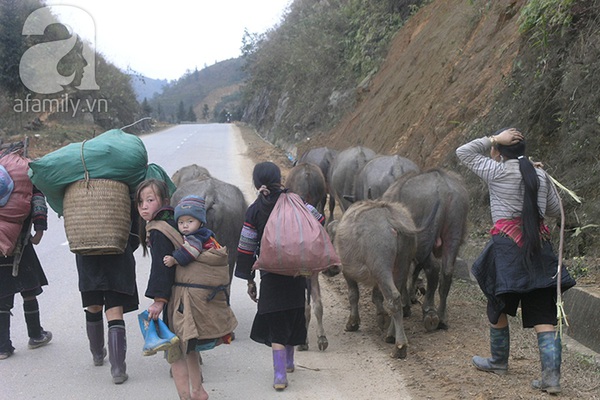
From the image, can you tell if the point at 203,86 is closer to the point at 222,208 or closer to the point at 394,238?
the point at 222,208

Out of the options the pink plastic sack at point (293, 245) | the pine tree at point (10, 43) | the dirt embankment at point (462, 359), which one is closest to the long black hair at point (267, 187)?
the pink plastic sack at point (293, 245)

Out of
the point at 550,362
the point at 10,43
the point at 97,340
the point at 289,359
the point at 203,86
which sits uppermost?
the point at 203,86

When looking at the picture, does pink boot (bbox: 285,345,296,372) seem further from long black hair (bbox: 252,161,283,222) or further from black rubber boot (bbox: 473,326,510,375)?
black rubber boot (bbox: 473,326,510,375)

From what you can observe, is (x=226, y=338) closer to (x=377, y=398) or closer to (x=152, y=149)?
(x=377, y=398)

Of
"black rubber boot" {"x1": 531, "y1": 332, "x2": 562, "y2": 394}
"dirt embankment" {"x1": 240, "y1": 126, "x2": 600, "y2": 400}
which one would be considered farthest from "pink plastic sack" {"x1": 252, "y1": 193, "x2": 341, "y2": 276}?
"black rubber boot" {"x1": 531, "y1": 332, "x2": 562, "y2": 394}

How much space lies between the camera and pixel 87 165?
18.6 feet

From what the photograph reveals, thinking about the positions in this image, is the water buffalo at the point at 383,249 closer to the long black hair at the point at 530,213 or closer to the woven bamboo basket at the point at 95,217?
the long black hair at the point at 530,213

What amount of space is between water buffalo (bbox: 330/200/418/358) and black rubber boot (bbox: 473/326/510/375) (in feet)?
2.81

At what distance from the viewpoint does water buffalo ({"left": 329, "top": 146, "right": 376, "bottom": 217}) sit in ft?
36.6

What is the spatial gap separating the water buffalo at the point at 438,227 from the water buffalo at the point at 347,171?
3.58 m

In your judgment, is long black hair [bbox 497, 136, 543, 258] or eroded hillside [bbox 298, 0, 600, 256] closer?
long black hair [bbox 497, 136, 543, 258]

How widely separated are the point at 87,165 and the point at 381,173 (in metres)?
4.50

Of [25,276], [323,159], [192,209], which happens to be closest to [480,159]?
[192,209]

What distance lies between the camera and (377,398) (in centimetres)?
537
